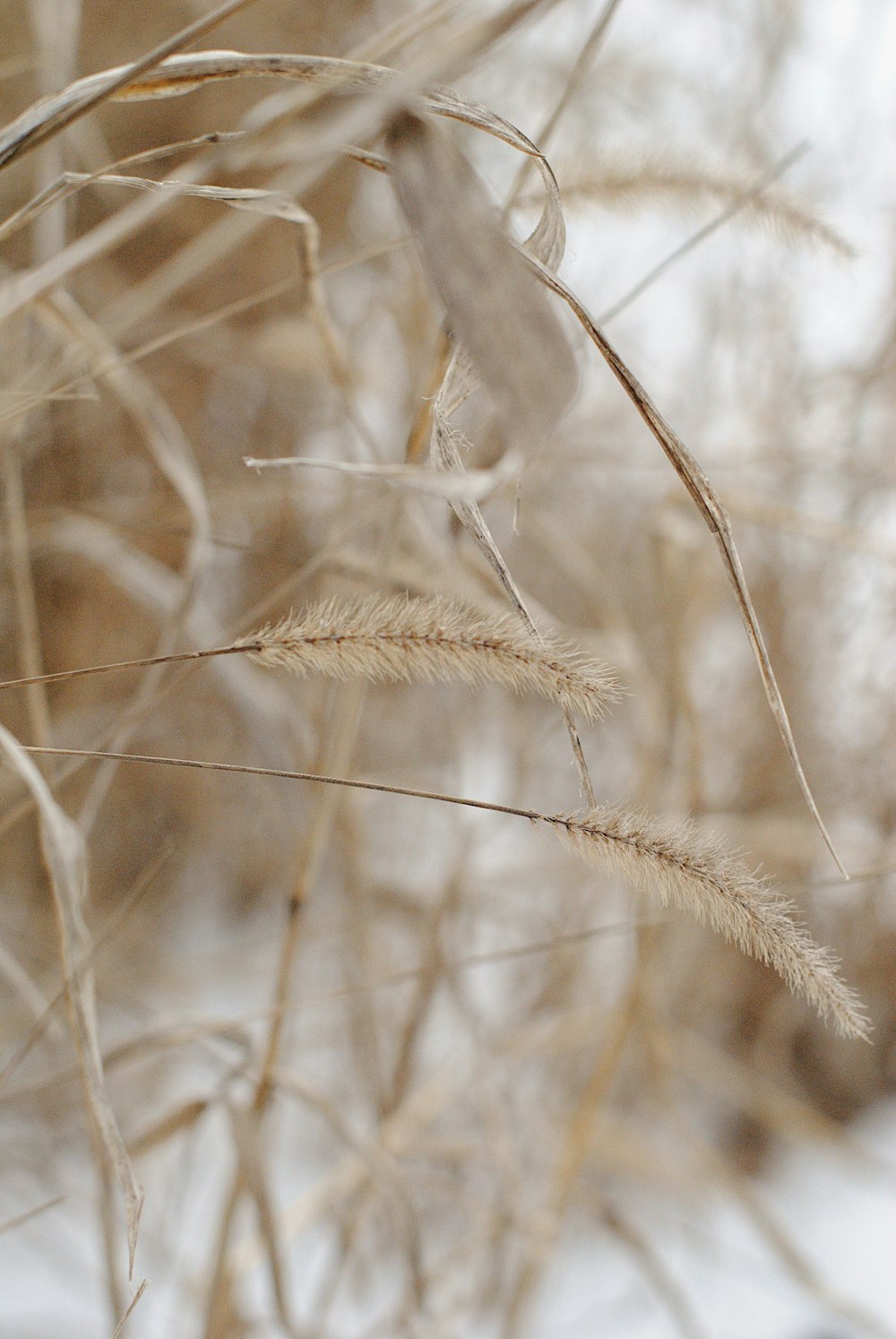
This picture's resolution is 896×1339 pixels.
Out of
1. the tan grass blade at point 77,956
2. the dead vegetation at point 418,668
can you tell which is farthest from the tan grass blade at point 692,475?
the tan grass blade at point 77,956

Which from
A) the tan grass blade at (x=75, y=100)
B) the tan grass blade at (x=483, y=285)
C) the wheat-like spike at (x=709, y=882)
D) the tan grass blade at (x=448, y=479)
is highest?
the tan grass blade at (x=75, y=100)

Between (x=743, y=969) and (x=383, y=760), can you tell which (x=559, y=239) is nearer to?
(x=383, y=760)

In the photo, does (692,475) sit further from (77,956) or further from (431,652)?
(77,956)

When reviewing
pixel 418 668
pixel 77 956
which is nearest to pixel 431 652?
pixel 418 668

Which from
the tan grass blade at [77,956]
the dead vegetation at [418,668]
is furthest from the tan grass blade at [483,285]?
the tan grass blade at [77,956]

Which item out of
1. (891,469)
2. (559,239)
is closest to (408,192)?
(559,239)

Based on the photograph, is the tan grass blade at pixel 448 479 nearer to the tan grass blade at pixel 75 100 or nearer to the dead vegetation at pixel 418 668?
the dead vegetation at pixel 418 668

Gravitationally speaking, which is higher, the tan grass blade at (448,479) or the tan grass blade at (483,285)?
the tan grass blade at (483,285)

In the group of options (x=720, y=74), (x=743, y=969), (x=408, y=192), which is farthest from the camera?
(x=743, y=969)
